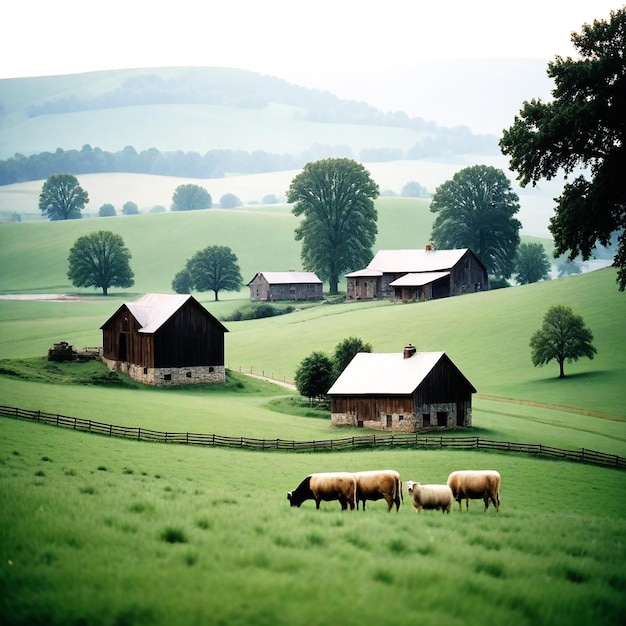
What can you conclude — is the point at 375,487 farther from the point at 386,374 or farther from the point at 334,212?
the point at 334,212

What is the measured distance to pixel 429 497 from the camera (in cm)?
2362

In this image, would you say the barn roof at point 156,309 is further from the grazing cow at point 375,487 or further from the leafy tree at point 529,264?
the leafy tree at point 529,264

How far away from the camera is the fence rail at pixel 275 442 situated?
4238 centimetres

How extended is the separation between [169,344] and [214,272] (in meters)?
66.6

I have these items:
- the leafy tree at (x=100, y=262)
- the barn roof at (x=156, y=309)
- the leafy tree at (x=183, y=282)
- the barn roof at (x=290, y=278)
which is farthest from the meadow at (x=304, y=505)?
the leafy tree at (x=183, y=282)

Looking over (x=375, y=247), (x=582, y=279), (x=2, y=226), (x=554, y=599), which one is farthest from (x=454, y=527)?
(x=2, y=226)

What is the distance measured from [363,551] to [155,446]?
29904 mm

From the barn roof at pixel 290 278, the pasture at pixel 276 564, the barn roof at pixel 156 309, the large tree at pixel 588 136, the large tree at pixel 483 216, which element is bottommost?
the pasture at pixel 276 564

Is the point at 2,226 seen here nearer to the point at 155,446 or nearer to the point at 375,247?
the point at 375,247

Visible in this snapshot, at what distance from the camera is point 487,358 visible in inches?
3039

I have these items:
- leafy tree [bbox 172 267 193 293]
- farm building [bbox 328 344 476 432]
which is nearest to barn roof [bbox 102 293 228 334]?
farm building [bbox 328 344 476 432]

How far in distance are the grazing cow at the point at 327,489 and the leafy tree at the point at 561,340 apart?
1932 inches

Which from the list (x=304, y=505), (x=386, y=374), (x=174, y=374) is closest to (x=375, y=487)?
(x=304, y=505)

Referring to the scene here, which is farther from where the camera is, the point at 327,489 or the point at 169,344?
the point at 169,344
